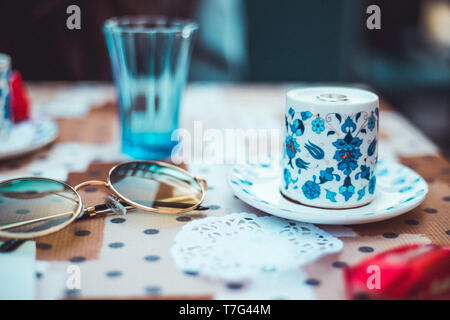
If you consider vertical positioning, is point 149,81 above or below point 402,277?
above

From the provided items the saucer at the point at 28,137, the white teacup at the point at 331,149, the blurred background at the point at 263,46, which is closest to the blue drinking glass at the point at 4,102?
the saucer at the point at 28,137

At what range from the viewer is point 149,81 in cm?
64

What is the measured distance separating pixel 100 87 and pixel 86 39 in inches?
18.1

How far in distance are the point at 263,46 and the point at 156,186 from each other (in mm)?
1306

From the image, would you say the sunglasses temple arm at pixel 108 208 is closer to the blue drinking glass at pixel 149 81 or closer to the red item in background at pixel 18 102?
the blue drinking glass at pixel 149 81

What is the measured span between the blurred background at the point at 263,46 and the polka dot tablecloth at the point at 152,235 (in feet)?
2.41

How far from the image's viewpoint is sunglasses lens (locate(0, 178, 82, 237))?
0.43m

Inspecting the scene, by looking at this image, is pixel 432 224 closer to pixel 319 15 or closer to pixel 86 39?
pixel 86 39

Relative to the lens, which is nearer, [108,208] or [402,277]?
[402,277]

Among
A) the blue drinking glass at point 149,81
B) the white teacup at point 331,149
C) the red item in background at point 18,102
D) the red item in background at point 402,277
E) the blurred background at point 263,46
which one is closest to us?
the red item in background at point 402,277

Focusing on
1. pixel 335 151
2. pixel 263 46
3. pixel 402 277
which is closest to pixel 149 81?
pixel 335 151

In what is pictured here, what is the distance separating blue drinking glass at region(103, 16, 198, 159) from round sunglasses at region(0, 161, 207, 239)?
0.11m

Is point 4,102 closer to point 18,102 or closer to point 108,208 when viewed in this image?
point 18,102

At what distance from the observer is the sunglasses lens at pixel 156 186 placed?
49 centimetres
